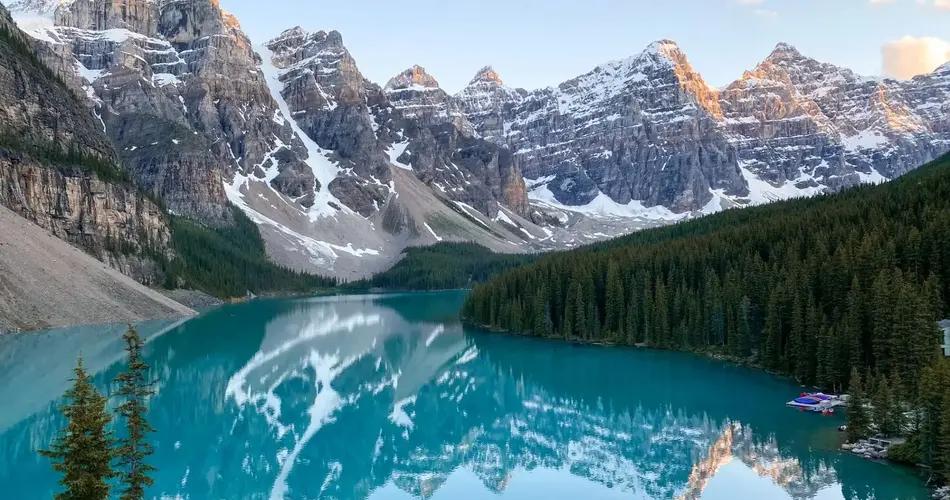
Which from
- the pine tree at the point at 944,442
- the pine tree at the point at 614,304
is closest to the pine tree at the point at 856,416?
the pine tree at the point at 944,442

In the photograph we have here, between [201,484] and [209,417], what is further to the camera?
[209,417]

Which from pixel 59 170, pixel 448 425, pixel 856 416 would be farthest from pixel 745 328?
pixel 59 170

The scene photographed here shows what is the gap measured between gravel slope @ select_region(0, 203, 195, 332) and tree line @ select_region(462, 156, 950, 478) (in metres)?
42.3

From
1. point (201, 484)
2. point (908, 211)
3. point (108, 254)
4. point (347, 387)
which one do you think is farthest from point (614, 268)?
point (108, 254)

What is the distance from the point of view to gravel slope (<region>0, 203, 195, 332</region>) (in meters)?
78.6

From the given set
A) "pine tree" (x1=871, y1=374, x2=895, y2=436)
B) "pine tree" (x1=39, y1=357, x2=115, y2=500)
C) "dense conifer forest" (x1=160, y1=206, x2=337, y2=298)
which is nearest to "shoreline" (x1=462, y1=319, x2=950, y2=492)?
"pine tree" (x1=871, y1=374, x2=895, y2=436)

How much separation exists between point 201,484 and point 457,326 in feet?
221

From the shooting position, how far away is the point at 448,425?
45.5m

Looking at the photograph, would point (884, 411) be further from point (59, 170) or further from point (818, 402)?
point (59, 170)

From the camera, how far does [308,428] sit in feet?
145

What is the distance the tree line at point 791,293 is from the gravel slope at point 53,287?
42.3 metres

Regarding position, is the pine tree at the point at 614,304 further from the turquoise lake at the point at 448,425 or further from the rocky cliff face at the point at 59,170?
the rocky cliff face at the point at 59,170

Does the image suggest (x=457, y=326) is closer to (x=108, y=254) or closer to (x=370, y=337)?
(x=370, y=337)

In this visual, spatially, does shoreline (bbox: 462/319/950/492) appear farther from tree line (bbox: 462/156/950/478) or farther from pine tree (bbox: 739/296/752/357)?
pine tree (bbox: 739/296/752/357)
